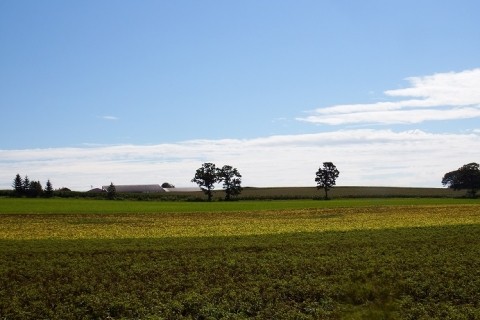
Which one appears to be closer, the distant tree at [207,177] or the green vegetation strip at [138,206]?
the green vegetation strip at [138,206]

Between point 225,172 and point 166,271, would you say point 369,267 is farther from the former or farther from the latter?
point 225,172

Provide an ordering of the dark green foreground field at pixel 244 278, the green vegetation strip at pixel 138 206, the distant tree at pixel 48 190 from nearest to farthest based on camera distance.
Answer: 1. the dark green foreground field at pixel 244 278
2. the green vegetation strip at pixel 138 206
3. the distant tree at pixel 48 190

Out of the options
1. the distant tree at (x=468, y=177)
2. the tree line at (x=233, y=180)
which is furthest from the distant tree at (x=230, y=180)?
the distant tree at (x=468, y=177)

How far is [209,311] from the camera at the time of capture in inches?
710

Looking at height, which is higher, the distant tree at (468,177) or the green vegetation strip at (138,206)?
the distant tree at (468,177)

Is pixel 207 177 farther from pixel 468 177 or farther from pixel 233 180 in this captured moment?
pixel 468 177

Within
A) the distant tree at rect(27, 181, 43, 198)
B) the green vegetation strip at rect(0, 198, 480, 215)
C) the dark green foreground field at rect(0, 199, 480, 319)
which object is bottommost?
the dark green foreground field at rect(0, 199, 480, 319)

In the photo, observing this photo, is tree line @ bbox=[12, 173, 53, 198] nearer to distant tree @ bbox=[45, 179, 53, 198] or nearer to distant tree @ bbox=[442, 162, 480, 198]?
distant tree @ bbox=[45, 179, 53, 198]

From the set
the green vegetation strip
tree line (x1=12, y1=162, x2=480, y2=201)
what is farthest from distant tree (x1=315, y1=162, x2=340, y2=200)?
the green vegetation strip

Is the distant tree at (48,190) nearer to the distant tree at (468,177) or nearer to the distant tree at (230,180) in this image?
the distant tree at (230,180)

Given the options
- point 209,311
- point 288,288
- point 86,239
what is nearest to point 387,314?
point 288,288

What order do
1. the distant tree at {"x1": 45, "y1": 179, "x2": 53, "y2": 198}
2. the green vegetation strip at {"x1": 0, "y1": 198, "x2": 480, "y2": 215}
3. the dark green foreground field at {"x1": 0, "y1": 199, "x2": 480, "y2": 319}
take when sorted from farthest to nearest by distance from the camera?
the distant tree at {"x1": 45, "y1": 179, "x2": 53, "y2": 198}, the green vegetation strip at {"x1": 0, "y1": 198, "x2": 480, "y2": 215}, the dark green foreground field at {"x1": 0, "y1": 199, "x2": 480, "y2": 319}

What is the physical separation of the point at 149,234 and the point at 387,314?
25357mm

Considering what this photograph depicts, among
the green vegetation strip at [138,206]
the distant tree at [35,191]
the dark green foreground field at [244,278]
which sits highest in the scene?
the distant tree at [35,191]
